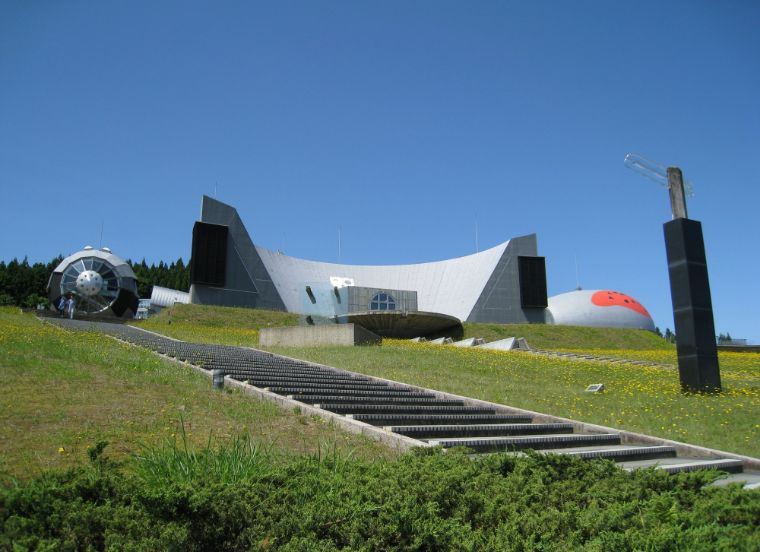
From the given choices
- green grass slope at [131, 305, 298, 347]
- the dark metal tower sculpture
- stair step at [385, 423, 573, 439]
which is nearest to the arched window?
green grass slope at [131, 305, 298, 347]

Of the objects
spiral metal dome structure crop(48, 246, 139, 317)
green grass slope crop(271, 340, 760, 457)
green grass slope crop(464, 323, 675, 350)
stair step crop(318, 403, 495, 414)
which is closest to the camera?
stair step crop(318, 403, 495, 414)

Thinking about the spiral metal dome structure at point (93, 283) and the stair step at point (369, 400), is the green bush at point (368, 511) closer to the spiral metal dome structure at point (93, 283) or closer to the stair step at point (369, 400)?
the stair step at point (369, 400)

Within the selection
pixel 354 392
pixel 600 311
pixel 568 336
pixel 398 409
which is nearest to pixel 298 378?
pixel 354 392

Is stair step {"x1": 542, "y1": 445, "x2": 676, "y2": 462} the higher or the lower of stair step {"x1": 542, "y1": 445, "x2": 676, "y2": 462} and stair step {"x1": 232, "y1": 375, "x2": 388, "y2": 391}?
the lower

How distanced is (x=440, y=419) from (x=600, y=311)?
156 feet

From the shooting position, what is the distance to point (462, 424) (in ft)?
26.6

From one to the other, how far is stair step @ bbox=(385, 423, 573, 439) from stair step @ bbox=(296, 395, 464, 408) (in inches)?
73.2

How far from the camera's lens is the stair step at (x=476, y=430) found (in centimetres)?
697

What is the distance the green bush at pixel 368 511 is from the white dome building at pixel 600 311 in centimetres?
4850

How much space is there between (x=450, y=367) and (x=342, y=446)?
9.69m

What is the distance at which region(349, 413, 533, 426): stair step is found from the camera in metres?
7.52

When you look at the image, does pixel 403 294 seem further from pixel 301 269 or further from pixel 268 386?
pixel 268 386

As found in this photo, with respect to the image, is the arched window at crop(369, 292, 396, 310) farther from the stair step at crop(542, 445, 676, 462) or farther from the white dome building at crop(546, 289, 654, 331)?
the stair step at crop(542, 445, 676, 462)

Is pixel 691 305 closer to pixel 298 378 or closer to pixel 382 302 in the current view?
pixel 298 378
